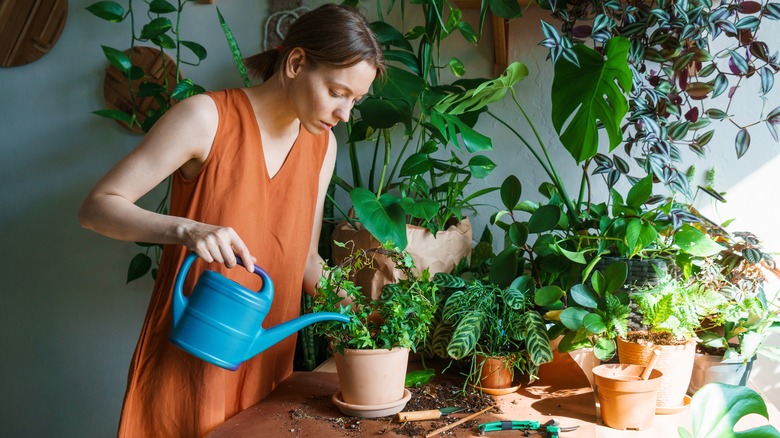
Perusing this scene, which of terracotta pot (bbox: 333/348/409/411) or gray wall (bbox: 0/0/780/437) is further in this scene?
gray wall (bbox: 0/0/780/437)

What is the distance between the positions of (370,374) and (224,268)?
0.37 meters

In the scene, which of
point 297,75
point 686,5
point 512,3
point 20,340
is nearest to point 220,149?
point 297,75

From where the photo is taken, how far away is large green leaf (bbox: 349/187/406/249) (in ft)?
4.43

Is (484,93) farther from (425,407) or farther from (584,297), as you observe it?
(425,407)

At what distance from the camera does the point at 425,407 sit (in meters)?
A: 1.21

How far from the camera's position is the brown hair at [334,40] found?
4.01 feet

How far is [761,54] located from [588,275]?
1.95 feet

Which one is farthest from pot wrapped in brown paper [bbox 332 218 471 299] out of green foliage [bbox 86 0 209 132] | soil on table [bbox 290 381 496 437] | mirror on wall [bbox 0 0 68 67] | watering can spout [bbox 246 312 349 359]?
mirror on wall [bbox 0 0 68 67]

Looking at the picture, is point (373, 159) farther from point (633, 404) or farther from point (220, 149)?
point (633, 404)

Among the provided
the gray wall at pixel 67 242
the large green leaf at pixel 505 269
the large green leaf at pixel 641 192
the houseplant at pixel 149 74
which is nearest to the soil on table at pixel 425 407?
the large green leaf at pixel 505 269

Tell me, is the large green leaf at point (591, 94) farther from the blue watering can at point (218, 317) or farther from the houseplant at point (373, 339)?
the blue watering can at point (218, 317)

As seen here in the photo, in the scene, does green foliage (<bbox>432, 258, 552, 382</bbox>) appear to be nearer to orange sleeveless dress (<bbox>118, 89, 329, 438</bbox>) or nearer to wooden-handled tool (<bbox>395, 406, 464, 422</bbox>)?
wooden-handled tool (<bbox>395, 406, 464, 422</bbox>)

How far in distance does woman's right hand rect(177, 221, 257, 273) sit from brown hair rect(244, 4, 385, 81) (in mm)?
389

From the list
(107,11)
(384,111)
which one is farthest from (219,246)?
(107,11)
